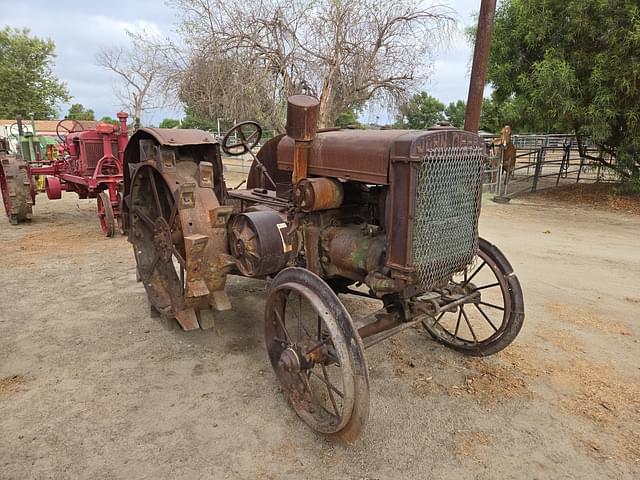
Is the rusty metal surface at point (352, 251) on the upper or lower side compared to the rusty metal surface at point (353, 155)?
lower

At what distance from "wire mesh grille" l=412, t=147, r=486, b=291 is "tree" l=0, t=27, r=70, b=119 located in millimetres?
34539

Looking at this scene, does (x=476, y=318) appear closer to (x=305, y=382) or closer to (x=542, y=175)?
(x=305, y=382)

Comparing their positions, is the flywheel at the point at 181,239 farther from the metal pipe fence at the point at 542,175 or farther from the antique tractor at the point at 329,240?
the metal pipe fence at the point at 542,175

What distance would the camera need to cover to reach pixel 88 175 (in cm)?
702

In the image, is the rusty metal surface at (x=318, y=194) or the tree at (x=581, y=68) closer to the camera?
the rusty metal surface at (x=318, y=194)

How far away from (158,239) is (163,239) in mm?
75

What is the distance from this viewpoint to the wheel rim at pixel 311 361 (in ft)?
6.40

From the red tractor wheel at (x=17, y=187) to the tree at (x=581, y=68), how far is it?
9.30 meters

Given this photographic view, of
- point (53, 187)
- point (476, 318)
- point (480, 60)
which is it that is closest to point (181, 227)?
point (476, 318)

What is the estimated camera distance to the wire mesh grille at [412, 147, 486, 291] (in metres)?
2.18

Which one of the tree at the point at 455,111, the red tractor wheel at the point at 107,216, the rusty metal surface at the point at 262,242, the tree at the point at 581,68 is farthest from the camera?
the tree at the point at 455,111

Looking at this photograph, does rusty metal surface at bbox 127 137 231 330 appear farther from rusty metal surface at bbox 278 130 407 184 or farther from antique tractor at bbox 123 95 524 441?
rusty metal surface at bbox 278 130 407 184

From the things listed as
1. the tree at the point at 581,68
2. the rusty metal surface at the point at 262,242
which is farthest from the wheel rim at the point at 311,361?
the tree at the point at 581,68

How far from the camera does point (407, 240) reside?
2170 millimetres
